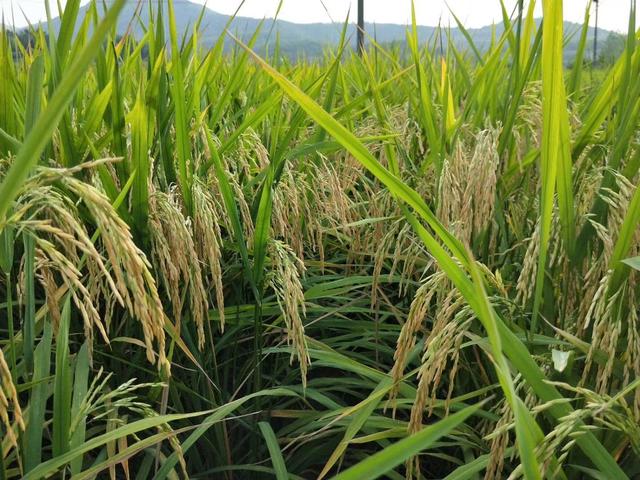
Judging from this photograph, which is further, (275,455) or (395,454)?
(275,455)

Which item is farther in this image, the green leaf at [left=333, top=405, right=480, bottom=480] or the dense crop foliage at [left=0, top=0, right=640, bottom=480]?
the dense crop foliage at [left=0, top=0, right=640, bottom=480]

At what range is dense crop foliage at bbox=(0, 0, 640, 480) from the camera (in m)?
0.83

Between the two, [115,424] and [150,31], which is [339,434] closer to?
[115,424]

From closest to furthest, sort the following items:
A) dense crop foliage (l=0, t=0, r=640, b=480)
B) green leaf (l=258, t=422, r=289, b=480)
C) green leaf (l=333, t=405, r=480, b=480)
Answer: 1. green leaf (l=333, t=405, r=480, b=480)
2. dense crop foliage (l=0, t=0, r=640, b=480)
3. green leaf (l=258, t=422, r=289, b=480)

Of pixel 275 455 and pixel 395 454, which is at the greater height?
pixel 395 454

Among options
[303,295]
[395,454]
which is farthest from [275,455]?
[395,454]

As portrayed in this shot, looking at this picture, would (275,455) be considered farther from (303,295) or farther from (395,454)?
(395,454)

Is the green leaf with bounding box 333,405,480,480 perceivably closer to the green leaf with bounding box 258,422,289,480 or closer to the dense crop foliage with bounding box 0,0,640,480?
the dense crop foliage with bounding box 0,0,640,480

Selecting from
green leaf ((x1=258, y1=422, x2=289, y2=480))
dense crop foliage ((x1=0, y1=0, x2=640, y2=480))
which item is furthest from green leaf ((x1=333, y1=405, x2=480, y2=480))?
green leaf ((x1=258, y1=422, x2=289, y2=480))

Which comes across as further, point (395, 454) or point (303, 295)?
point (303, 295)

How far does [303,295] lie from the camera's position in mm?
1132

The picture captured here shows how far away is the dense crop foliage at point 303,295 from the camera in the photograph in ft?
2.73

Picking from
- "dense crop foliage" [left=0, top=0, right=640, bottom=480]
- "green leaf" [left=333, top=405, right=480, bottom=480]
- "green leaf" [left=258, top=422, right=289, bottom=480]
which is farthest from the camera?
"green leaf" [left=258, top=422, right=289, bottom=480]

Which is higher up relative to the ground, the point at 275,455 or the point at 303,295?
the point at 303,295
